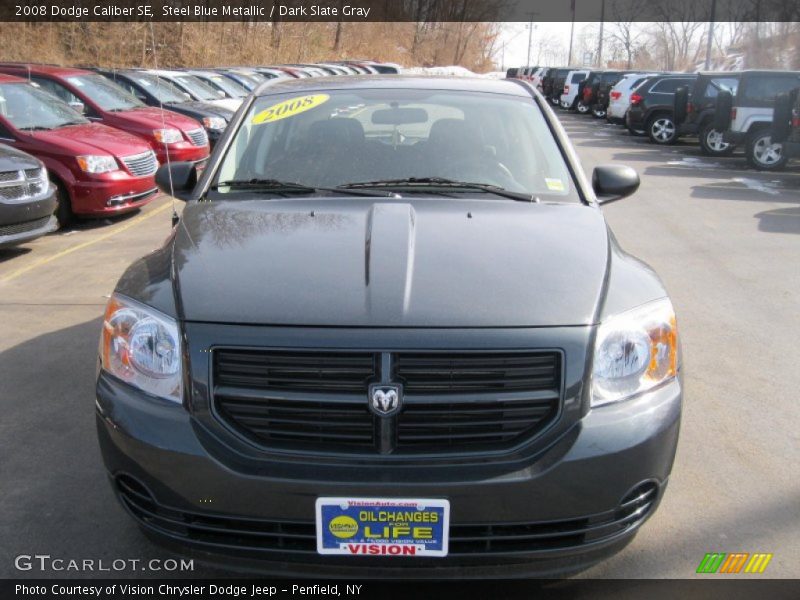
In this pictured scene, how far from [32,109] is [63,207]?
1430mm

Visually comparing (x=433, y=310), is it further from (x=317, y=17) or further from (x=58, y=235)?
(x=317, y=17)

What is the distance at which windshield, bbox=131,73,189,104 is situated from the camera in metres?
15.0

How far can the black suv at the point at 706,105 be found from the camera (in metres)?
18.6

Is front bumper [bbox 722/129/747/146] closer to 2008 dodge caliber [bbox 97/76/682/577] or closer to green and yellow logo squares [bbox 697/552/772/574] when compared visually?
green and yellow logo squares [bbox 697/552/772/574]

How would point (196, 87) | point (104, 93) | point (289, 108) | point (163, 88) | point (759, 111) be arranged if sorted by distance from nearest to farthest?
point (289, 108), point (104, 93), point (759, 111), point (163, 88), point (196, 87)

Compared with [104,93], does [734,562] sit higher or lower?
lower

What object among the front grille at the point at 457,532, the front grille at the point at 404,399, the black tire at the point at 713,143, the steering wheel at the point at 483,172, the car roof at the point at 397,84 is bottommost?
the black tire at the point at 713,143

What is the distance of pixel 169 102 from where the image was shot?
1525 centimetres

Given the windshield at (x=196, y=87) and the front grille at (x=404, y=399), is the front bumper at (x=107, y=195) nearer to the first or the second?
the windshield at (x=196, y=87)

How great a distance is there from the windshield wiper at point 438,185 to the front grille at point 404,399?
1352 millimetres

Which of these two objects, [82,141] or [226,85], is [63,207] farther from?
[226,85]

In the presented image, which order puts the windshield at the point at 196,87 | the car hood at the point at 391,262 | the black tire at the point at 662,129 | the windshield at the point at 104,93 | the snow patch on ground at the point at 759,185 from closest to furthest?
1. the car hood at the point at 391,262
2. the windshield at the point at 104,93
3. the snow patch on ground at the point at 759,185
4. the windshield at the point at 196,87
5. the black tire at the point at 662,129

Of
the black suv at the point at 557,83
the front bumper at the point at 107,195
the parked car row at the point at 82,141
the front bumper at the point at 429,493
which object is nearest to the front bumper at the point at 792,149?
the parked car row at the point at 82,141
